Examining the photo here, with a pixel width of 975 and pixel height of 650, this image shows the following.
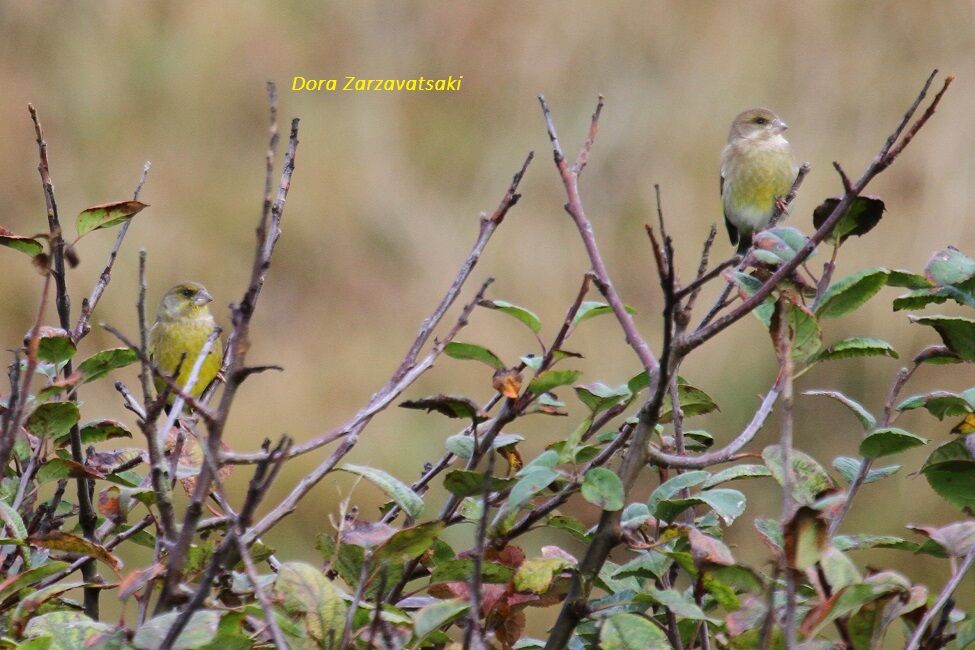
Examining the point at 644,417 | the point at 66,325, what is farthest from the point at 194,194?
the point at 644,417

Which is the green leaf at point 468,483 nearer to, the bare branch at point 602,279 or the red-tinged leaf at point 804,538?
the bare branch at point 602,279

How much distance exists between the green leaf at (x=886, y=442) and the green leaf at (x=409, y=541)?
353 mm

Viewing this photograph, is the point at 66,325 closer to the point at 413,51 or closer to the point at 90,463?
the point at 90,463

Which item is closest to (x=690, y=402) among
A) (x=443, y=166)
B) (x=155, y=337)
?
(x=155, y=337)

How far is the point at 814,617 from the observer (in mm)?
800

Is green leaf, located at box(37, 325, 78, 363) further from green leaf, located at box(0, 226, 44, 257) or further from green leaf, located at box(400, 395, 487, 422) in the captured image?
green leaf, located at box(400, 395, 487, 422)

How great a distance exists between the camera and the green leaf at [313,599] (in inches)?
32.9

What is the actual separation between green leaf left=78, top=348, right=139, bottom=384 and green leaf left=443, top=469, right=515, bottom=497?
40 cm

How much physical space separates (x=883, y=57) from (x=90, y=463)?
460 cm

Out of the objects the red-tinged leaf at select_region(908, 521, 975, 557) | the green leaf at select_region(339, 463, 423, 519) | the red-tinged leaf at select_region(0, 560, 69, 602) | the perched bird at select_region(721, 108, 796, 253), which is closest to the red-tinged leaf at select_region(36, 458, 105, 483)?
the red-tinged leaf at select_region(0, 560, 69, 602)

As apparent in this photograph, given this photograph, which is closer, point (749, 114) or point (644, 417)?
point (644, 417)

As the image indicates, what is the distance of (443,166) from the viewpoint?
5773mm

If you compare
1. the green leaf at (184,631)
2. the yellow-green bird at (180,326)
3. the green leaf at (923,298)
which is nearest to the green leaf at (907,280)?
the green leaf at (923,298)

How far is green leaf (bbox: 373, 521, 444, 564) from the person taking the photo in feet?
2.92
